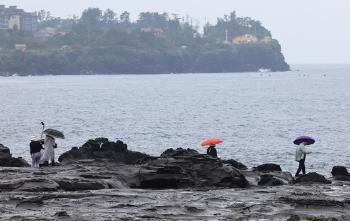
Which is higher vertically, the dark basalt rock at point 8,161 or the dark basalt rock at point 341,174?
the dark basalt rock at point 8,161

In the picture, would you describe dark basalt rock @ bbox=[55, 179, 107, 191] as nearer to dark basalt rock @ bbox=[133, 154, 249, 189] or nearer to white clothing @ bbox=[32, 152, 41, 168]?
dark basalt rock @ bbox=[133, 154, 249, 189]

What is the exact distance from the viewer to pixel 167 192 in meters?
23.1

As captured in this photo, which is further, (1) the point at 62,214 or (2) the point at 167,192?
(2) the point at 167,192

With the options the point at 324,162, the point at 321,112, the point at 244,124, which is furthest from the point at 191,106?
the point at 324,162

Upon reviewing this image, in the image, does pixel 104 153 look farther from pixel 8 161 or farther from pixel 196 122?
pixel 196 122

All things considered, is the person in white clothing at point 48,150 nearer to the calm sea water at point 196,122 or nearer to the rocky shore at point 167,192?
the rocky shore at point 167,192

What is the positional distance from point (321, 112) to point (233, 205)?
81.0 meters

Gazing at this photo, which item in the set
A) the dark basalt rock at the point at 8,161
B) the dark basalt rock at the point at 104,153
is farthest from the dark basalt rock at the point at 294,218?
the dark basalt rock at the point at 8,161

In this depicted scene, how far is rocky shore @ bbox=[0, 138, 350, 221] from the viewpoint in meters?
19.2

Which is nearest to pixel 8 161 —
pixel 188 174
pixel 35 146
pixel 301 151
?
pixel 35 146

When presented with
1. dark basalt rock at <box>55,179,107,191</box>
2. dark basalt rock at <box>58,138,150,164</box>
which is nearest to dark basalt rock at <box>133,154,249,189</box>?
dark basalt rock at <box>55,179,107,191</box>

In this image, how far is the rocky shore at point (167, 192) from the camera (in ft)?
63.0

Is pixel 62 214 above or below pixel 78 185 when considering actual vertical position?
above

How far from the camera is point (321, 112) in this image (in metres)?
99.5
